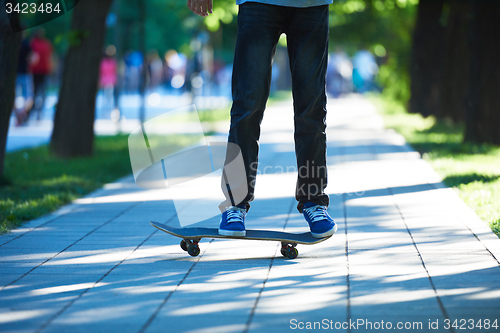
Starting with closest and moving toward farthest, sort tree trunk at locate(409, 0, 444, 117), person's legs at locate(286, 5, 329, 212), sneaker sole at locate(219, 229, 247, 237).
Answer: sneaker sole at locate(219, 229, 247, 237) → person's legs at locate(286, 5, 329, 212) → tree trunk at locate(409, 0, 444, 117)

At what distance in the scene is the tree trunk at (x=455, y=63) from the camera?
16.9m

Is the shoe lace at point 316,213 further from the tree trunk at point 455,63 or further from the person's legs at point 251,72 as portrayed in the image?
the tree trunk at point 455,63

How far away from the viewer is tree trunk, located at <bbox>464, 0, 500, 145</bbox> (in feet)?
38.0

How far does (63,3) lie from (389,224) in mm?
4384

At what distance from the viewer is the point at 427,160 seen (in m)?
9.90

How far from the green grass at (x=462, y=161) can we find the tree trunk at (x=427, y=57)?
1.80m

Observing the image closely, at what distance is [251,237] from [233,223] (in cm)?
14

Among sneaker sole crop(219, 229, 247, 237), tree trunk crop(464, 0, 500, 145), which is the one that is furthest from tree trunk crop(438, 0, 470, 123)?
sneaker sole crop(219, 229, 247, 237)

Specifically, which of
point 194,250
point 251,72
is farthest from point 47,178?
point 251,72

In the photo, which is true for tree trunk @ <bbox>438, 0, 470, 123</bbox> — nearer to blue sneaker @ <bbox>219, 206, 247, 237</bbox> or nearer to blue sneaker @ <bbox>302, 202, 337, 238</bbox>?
blue sneaker @ <bbox>302, 202, 337, 238</bbox>

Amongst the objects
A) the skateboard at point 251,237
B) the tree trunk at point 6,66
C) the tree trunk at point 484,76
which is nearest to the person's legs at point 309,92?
the skateboard at point 251,237

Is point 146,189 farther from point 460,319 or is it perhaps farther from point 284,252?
point 460,319

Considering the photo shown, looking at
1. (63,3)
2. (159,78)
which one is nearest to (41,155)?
(63,3)

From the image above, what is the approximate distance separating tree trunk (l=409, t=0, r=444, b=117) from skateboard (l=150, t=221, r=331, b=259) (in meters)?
14.5
